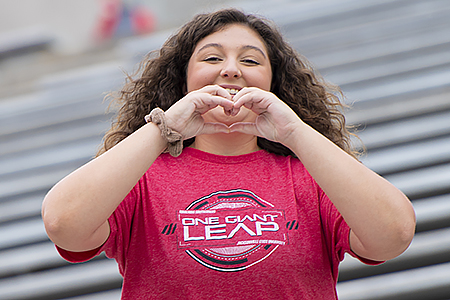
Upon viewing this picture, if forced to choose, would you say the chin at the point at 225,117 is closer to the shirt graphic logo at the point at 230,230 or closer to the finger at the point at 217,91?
the finger at the point at 217,91

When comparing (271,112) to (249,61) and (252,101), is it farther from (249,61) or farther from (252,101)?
(249,61)

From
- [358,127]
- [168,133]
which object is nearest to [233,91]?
[168,133]

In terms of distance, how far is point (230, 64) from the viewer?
131 centimetres

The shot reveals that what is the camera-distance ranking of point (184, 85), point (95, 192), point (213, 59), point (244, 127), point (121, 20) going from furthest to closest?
point (121, 20)
point (184, 85)
point (213, 59)
point (244, 127)
point (95, 192)

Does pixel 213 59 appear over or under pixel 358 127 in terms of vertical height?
over

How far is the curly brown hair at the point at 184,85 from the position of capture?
4.89 ft

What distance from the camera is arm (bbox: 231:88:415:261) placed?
1.05m

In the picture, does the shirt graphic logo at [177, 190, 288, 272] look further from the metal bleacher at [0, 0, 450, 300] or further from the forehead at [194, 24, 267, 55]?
the metal bleacher at [0, 0, 450, 300]

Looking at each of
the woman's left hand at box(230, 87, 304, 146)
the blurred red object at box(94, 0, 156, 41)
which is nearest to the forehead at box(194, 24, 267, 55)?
the woman's left hand at box(230, 87, 304, 146)

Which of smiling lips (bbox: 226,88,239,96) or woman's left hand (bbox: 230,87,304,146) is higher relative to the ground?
smiling lips (bbox: 226,88,239,96)

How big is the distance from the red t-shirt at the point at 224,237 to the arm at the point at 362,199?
86 mm

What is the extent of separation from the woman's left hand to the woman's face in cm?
8

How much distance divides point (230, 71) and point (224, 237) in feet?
1.48

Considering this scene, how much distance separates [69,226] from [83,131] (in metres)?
3.27
